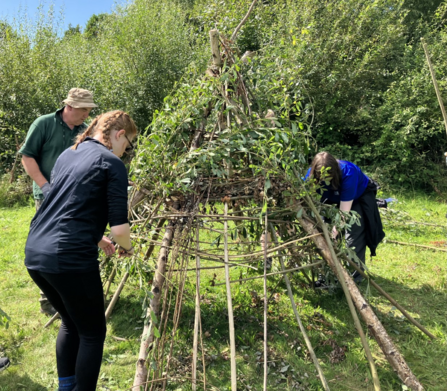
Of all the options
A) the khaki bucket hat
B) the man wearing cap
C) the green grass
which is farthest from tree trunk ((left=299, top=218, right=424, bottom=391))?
the man wearing cap

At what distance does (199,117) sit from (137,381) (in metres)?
1.89

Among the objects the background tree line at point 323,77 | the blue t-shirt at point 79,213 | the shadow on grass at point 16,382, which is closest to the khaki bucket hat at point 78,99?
the blue t-shirt at point 79,213

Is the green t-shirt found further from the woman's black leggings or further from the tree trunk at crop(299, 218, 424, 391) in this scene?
the tree trunk at crop(299, 218, 424, 391)

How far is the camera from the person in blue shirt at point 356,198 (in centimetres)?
327

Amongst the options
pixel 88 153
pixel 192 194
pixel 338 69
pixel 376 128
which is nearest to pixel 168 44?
pixel 338 69

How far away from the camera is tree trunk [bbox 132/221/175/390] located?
2025 mm

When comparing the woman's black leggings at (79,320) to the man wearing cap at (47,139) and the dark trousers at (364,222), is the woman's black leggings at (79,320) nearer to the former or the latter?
the man wearing cap at (47,139)

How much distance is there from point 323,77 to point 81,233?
8.81 m

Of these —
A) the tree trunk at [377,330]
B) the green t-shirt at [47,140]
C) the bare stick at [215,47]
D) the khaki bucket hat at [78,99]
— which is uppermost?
the bare stick at [215,47]

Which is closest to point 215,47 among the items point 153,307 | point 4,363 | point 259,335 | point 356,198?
point 153,307

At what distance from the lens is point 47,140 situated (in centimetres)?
291

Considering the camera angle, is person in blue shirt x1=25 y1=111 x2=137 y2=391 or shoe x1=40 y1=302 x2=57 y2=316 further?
shoe x1=40 y1=302 x2=57 y2=316

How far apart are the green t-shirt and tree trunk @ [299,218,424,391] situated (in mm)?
2148

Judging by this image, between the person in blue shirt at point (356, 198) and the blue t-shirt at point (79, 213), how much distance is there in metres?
1.97
